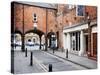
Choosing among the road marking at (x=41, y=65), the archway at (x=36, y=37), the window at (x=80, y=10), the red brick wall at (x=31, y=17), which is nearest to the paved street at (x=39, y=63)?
the road marking at (x=41, y=65)

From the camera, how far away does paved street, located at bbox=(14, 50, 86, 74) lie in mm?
3650

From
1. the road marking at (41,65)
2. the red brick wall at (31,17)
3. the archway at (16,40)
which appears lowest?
the road marking at (41,65)

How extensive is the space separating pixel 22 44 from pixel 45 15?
643mm

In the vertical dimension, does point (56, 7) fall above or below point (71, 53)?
above

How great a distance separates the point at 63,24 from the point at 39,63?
0.84m

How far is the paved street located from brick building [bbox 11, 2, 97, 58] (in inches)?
9.3

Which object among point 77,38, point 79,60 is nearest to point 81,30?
point 77,38

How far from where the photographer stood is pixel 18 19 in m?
3.64

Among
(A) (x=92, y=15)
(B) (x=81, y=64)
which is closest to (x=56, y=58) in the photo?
(B) (x=81, y=64)

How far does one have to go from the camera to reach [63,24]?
416cm

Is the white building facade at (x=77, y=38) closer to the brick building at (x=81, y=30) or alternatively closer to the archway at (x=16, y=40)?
the brick building at (x=81, y=30)

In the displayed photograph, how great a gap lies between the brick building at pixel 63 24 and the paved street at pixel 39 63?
0.24 m

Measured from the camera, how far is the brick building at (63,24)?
3.80 metres

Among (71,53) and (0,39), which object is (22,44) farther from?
(71,53)
